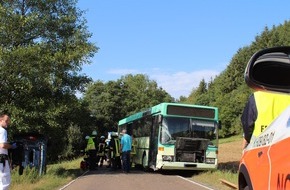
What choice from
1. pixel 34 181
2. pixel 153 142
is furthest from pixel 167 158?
pixel 34 181

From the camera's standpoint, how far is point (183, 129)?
20.2 metres

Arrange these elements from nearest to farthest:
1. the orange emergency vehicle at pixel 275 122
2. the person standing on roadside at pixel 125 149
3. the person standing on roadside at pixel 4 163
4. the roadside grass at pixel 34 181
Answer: the orange emergency vehicle at pixel 275 122 < the person standing on roadside at pixel 4 163 < the roadside grass at pixel 34 181 < the person standing on roadside at pixel 125 149

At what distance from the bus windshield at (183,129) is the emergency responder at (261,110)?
15.8 metres

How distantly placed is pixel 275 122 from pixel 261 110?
59 cm

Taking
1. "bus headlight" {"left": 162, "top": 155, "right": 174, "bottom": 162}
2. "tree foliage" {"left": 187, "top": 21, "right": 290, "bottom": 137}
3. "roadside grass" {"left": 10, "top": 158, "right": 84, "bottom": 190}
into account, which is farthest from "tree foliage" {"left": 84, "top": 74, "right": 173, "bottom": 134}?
"roadside grass" {"left": 10, "top": 158, "right": 84, "bottom": 190}

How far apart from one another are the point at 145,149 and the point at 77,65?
A: 5.42m

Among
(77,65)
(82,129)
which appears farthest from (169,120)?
(82,129)

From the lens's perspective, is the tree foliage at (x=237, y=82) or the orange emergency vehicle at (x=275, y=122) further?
the tree foliage at (x=237, y=82)

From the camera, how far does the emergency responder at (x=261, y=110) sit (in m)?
3.84

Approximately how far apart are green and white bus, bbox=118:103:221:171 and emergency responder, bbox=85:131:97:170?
3205 millimetres

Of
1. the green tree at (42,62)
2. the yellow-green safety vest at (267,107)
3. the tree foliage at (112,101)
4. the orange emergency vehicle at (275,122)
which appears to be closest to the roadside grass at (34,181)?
the green tree at (42,62)

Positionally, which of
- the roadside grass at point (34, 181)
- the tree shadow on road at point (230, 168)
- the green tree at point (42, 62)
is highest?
the green tree at point (42, 62)

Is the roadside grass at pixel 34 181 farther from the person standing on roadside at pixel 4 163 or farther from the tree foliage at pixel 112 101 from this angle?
the tree foliage at pixel 112 101

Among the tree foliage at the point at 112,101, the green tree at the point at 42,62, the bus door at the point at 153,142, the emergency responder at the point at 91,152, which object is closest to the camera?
the green tree at the point at 42,62
